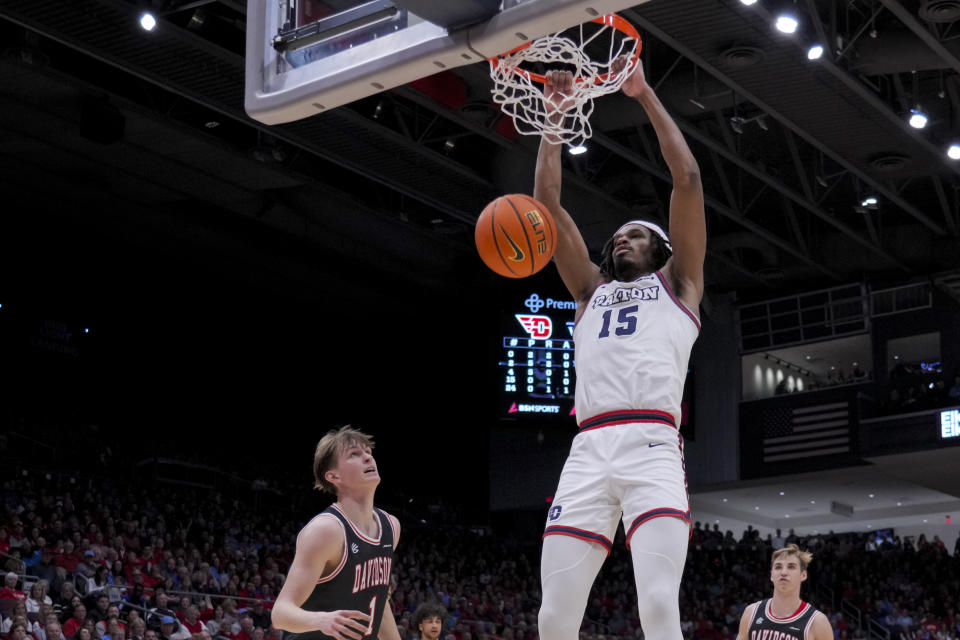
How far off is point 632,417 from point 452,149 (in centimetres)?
1687

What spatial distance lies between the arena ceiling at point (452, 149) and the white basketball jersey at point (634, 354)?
1083 centimetres

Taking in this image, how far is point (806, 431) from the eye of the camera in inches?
1035

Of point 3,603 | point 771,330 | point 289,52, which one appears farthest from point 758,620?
point 771,330

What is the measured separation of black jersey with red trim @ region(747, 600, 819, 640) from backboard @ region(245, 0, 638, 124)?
4.96m

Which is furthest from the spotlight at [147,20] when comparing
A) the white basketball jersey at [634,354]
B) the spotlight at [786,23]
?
the white basketball jersey at [634,354]

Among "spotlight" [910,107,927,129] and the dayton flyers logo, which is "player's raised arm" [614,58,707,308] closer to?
"spotlight" [910,107,927,129]

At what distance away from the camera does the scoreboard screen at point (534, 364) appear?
2239cm

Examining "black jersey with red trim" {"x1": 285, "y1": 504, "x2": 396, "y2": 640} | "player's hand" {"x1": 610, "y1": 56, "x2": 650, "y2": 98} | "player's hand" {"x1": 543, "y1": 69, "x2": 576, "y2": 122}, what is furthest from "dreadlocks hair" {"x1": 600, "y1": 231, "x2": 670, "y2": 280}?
"black jersey with red trim" {"x1": 285, "y1": 504, "x2": 396, "y2": 640}

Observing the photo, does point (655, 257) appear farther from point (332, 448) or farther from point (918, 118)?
point (918, 118)

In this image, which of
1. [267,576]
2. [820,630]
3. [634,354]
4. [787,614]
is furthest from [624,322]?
[267,576]

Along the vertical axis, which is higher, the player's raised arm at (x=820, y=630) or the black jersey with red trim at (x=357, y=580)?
the black jersey with red trim at (x=357, y=580)

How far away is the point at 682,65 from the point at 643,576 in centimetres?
1544

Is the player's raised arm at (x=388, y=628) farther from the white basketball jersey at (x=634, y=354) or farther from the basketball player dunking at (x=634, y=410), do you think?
the white basketball jersey at (x=634, y=354)

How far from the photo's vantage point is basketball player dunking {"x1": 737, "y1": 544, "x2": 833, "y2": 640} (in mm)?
8227
